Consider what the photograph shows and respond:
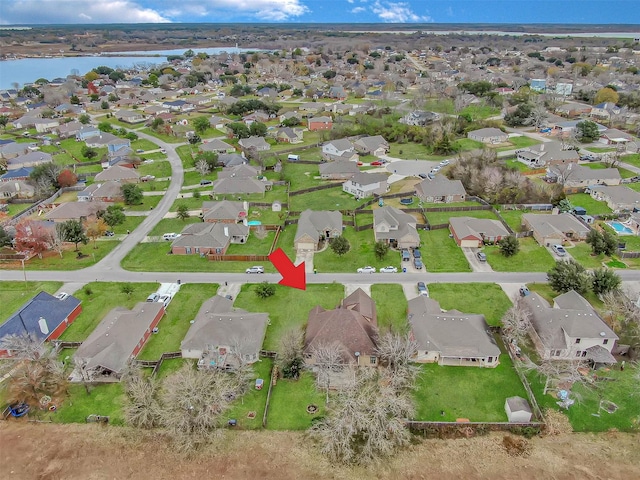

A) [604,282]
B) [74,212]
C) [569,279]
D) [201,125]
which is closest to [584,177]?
[604,282]

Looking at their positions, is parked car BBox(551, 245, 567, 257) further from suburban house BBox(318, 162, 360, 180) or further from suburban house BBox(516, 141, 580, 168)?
suburban house BBox(318, 162, 360, 180)

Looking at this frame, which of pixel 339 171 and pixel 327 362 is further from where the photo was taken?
pixel 339 171

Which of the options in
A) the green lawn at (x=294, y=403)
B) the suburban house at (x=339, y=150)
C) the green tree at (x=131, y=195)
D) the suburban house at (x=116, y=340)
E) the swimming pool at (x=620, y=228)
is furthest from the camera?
the suburban house at (x=339, y=150)

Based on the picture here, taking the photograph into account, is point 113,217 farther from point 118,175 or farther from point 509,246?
point 509,246

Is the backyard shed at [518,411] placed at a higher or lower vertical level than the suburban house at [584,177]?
lower

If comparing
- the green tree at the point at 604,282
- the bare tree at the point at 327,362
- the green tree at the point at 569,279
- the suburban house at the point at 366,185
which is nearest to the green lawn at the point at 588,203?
the green tree at the point at 604,282

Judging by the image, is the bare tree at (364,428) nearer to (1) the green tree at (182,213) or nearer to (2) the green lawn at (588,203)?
(1) the green tree at (182,213)
